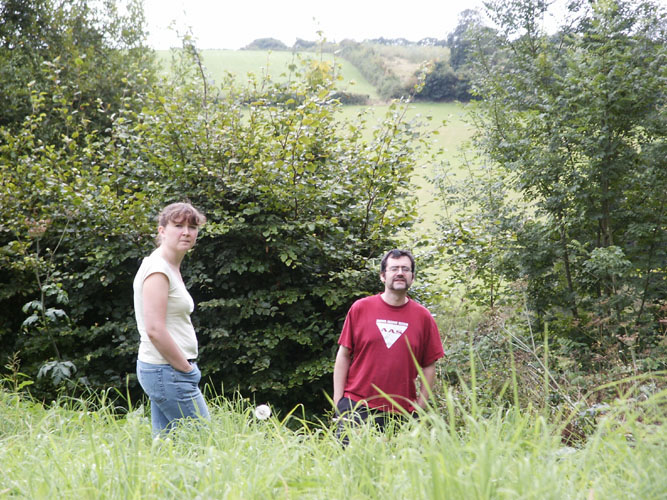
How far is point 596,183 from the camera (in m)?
7.45

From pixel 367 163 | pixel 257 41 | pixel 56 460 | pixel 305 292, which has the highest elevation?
pixel 257 41

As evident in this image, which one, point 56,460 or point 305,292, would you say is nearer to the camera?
point 56,460

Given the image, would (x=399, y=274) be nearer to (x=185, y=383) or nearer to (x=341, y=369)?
(x=341, y=369)

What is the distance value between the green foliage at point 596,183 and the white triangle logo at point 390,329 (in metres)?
2.51

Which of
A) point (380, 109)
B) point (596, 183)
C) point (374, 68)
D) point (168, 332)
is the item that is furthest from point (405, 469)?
point (374, 68)

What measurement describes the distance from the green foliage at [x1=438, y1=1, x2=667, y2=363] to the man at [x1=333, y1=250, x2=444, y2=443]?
2.41 metres

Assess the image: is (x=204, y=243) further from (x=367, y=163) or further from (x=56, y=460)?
(x=56, y=460)

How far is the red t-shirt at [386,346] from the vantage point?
11.6 ft

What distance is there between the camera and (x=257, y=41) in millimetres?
40031

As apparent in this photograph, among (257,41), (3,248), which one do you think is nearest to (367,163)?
(3,248)

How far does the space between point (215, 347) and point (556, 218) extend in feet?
15.6

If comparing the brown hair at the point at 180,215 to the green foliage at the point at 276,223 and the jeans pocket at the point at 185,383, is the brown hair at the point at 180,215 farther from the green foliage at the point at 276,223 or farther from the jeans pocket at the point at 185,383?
the green foliage at the point at 276,223

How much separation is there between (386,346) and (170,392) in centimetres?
130

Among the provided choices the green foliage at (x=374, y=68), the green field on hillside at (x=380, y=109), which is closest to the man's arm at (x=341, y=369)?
the green field on hillside at (x=380, y=109)
